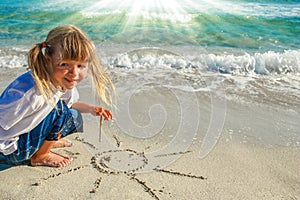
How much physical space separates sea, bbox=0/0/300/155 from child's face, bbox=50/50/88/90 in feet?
3.30

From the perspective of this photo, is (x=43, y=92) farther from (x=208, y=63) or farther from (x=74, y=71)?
(x=208, y=63)

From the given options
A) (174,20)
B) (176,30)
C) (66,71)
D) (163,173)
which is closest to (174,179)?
(163,173)

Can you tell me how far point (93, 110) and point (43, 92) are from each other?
0.55 metres

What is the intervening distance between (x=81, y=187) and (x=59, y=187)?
136 mm

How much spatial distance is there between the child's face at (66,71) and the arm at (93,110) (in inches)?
12.8

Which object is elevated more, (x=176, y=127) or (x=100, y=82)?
(x=100, y=82)

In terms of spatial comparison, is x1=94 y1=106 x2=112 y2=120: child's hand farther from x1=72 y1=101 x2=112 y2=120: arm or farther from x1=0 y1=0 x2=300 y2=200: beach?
x1=0 y1=0 x2=300 y2=200: beach

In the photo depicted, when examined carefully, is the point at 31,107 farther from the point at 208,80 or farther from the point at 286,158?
the point at 208,80

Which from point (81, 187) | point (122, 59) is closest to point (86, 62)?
point (81, 187)

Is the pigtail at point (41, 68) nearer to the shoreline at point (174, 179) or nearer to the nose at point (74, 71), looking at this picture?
the nose at point (74, 71)

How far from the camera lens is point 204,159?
2572 millimetres

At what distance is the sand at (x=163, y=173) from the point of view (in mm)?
2129

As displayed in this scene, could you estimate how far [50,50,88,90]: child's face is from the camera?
205 centimetres

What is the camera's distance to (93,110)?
8.13ft
